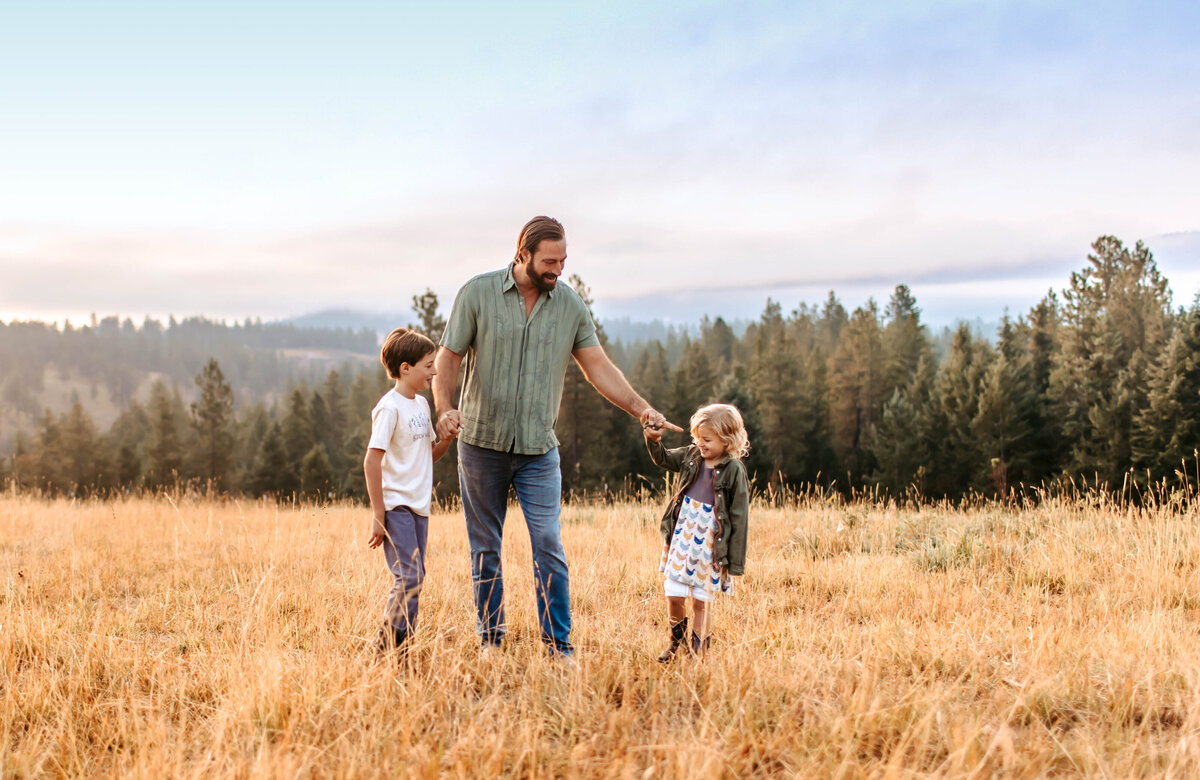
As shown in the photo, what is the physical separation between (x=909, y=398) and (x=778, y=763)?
1861 inches

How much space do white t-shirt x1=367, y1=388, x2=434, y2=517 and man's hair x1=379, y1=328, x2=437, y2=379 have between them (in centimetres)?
15

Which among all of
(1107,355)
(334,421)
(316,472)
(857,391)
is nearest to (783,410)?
(857,391)

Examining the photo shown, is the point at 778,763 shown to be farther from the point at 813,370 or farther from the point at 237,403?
the point at 237,403

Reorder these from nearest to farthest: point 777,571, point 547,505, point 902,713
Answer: point 902,713 → point 547,505 → point 777,571

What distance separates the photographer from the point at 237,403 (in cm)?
14925

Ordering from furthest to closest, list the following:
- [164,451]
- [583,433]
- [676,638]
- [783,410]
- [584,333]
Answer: [164,451] → [783,410] → [583,433] → [584,333] → [676,638]

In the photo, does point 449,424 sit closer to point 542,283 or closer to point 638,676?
point 542,283

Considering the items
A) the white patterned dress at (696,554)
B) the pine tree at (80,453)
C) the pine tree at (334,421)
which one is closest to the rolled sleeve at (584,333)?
the white patterned dress at (696,554)

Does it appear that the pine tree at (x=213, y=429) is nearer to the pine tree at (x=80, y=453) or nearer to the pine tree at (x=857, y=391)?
the pine tree at (x=80, y=453)

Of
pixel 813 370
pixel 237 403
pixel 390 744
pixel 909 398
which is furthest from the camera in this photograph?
pixel 237 403

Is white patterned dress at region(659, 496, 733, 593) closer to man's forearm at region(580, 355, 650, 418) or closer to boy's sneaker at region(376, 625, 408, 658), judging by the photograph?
man's forearm at region(580, 355, 650, 418)

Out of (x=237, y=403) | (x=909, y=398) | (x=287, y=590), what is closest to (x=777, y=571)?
(x=287, y=590)

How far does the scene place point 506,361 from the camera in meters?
4.13

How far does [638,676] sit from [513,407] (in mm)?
1577
